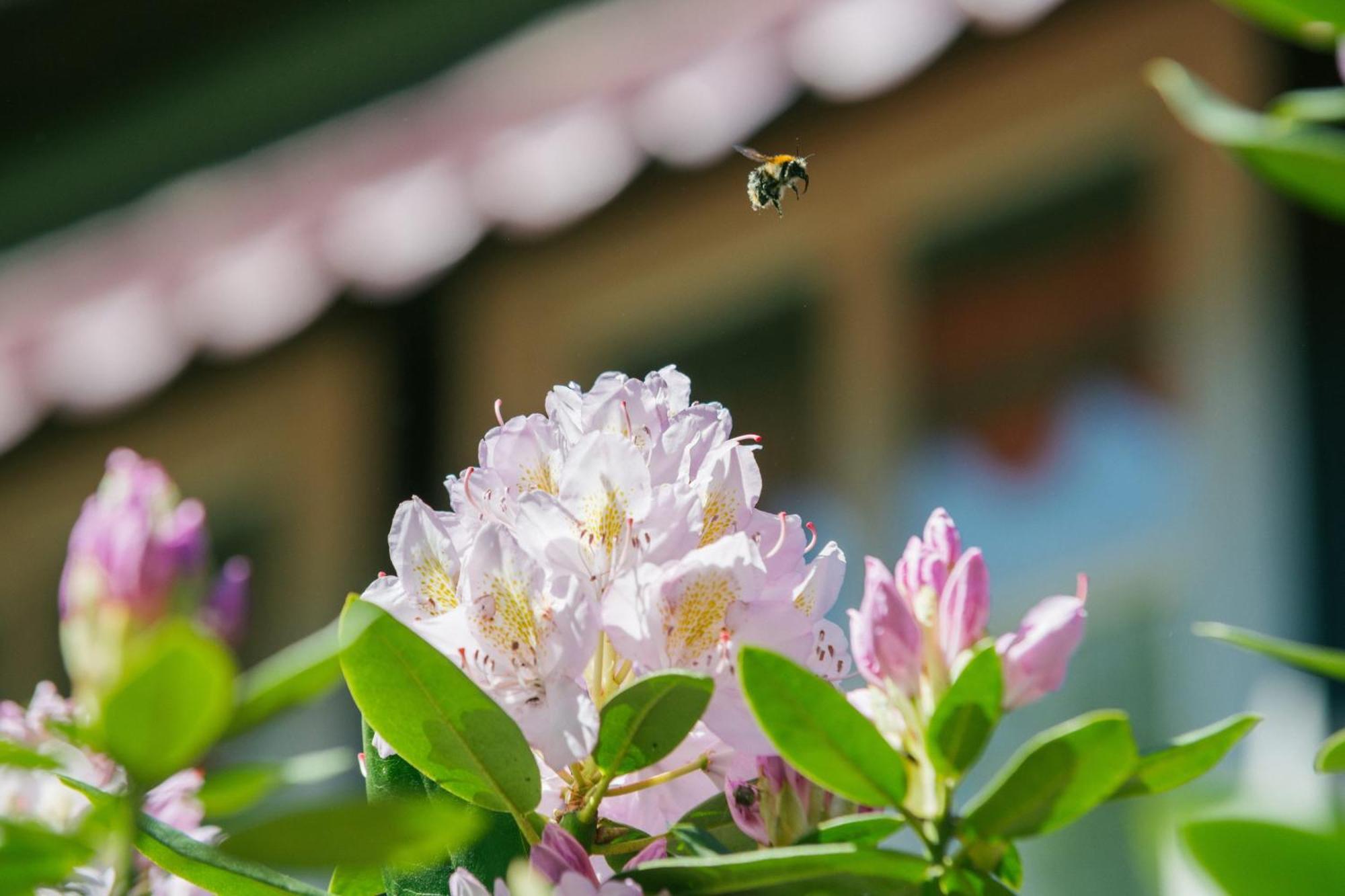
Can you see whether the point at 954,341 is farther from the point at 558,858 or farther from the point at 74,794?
the point at 558,858

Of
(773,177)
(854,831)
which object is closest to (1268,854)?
(854,831)

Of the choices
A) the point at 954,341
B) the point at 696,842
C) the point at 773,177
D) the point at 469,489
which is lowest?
the point at 954,341

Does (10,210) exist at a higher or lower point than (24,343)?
higher

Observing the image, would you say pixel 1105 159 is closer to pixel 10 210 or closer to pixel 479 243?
pixel 479 243

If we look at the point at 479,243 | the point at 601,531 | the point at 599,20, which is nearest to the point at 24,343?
the point at 479,243

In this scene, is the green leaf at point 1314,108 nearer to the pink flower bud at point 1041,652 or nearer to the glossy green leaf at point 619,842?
the pink flower bud at point 1041,652

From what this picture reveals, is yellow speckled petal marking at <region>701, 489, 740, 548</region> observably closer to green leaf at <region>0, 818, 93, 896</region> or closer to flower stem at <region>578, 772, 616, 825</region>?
flower stem at <region>578, 772, 616, 825</region>
